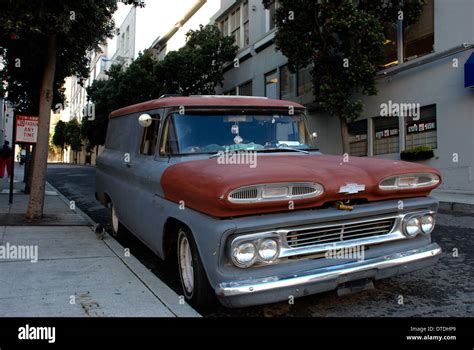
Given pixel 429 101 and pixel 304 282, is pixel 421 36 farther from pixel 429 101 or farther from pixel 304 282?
pixel 304 282

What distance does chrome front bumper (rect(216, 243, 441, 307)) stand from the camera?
314cm

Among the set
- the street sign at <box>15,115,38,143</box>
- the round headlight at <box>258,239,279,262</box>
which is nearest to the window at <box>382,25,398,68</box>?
the street sign at <box>15,115,38,143</box>

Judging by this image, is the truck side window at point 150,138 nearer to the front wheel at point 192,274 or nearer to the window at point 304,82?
the front wheel at point 192,274

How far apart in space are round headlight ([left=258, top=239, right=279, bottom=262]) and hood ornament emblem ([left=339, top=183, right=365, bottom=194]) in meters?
0.65

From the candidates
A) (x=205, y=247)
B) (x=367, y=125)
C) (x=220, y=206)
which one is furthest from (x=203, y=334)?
(x=367, y=125)

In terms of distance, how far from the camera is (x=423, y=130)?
1290 cm

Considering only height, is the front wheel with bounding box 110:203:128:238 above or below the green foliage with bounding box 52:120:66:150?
below

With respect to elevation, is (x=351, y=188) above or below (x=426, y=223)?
above

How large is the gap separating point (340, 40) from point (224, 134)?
33.7 feet

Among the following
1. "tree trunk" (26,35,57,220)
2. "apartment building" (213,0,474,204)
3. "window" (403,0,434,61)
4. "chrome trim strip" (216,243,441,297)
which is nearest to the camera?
"chrome trim strip" (216,243,441,297)

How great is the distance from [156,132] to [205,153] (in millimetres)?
747

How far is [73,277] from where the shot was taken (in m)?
4.73

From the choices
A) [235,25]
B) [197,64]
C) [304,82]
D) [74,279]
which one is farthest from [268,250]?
[235,25]

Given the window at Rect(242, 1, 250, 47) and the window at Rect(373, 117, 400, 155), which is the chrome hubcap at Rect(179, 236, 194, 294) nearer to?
the window at Rect(373, 117, 400, 155)
